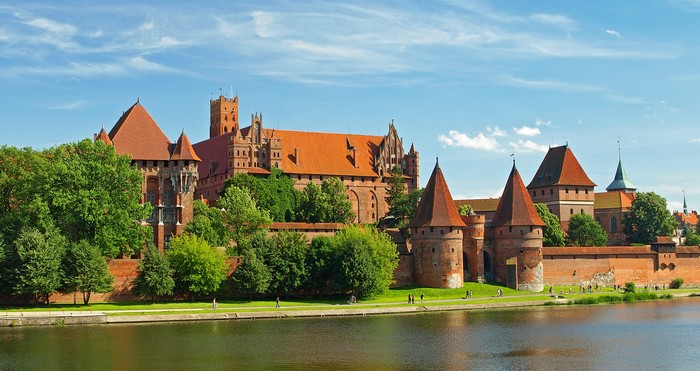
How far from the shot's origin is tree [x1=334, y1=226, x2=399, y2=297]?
60.8m

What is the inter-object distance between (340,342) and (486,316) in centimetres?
1517

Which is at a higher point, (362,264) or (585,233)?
(585,233)

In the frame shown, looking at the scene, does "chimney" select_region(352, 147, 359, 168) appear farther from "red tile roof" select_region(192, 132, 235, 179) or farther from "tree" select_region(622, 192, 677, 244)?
"tree" select_region(622, 192, 677, 244)

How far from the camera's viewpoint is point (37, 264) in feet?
174

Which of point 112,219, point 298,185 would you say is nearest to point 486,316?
point 112,219

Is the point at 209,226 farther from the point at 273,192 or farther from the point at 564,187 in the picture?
the point at 564,187

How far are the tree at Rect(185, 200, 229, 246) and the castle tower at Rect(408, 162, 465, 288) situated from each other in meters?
13.6

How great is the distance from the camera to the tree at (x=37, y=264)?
174ft

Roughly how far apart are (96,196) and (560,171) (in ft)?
175

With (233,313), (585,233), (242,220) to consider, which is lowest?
(233,313)

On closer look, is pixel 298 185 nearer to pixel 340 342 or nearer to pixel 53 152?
pixel 53 152

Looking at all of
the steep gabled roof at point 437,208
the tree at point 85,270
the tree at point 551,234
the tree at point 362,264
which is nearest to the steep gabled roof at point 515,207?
the steep gabled roof at point 437,208

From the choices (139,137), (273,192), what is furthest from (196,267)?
(273,192)

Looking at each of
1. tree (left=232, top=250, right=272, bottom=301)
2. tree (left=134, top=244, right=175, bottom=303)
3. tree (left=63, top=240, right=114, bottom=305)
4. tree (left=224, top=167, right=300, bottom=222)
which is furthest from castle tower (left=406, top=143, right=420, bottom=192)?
tree (left=63, top=240, right=114, bottom=305)
